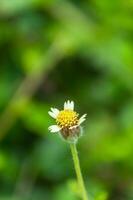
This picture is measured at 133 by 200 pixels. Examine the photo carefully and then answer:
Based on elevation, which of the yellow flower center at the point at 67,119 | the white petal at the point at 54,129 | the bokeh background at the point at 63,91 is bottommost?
the white petal at the point at 54,129

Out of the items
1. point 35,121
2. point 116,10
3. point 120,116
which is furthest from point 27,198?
point 116,10

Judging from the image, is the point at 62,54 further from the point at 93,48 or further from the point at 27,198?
the point at 27,198

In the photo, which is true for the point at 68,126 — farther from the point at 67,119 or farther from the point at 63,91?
the point at 63,91

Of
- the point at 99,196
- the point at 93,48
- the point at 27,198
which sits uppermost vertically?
the point at 93,48

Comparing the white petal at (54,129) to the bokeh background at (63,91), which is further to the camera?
the bokeh background at (63,91)

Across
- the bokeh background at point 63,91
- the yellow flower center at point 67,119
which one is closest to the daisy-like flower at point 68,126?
the yellow flower center at point 67,119

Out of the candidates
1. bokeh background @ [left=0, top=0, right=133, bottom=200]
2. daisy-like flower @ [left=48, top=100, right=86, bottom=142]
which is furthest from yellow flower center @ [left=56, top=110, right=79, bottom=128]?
bokeh background @ [left=0, top=0, right=133, bottom=200]

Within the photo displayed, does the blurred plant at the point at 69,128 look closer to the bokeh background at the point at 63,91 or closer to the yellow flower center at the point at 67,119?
the yellow flower center at the point at 67,119
